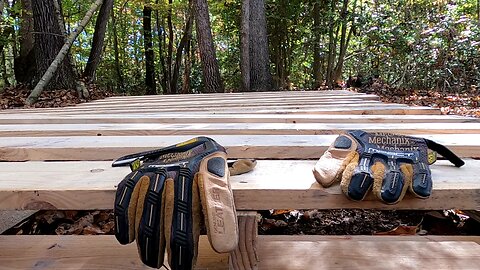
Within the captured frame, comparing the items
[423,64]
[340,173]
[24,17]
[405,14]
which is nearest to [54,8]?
[24,17]

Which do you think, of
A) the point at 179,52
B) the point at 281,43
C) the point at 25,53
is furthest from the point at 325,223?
the point at 179,52

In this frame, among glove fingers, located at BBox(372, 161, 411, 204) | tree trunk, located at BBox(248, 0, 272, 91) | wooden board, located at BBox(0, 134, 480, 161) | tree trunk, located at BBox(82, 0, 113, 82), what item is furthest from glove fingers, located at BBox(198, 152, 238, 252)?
tree trunk, located at BBox(248, 0, 272, 91)

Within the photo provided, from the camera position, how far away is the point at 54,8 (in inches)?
220

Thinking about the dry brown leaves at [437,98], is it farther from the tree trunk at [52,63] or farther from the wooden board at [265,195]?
the wooden board at [265,195]

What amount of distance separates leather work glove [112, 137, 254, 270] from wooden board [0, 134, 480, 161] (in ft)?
1.95

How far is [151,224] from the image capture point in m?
0.91

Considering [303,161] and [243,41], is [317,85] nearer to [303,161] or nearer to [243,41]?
[243,41]

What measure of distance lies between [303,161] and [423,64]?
7158 mm

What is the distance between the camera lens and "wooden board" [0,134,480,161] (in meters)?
1.56

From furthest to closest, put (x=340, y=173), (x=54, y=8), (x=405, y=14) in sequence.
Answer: (x=405, y=14), (x=54, y=8), (x=340, y=173)

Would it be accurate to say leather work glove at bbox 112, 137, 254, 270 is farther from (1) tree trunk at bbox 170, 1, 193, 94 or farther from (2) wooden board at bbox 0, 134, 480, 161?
(1) tree trunk at bbox 170, 1, 193, 94

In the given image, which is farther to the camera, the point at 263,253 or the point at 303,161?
the point at 303,161

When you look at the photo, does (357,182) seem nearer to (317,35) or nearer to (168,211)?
(168,211)

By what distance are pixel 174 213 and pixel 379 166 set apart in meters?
0.51
